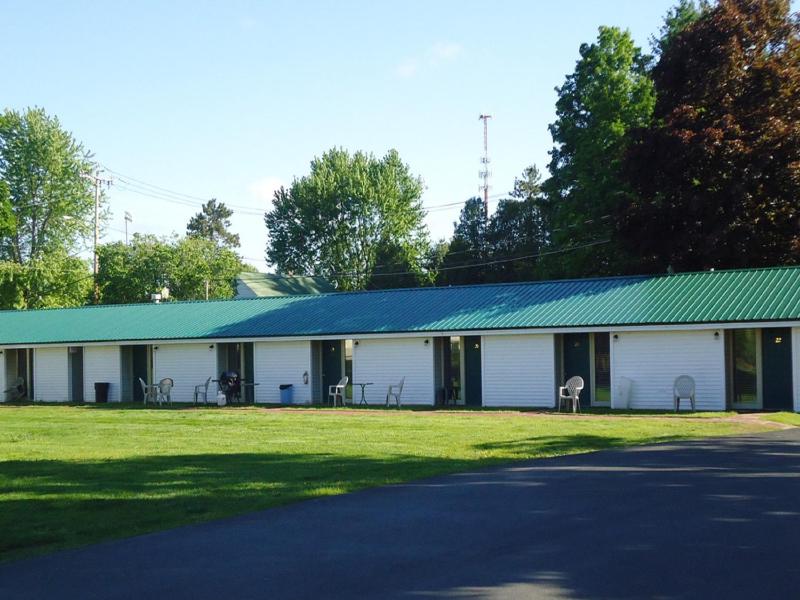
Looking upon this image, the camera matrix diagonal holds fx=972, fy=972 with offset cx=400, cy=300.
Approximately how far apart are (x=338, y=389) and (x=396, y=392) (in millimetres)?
2114

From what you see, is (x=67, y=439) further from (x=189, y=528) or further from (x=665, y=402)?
(x=665, y=402)

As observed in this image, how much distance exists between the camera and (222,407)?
32125 mm

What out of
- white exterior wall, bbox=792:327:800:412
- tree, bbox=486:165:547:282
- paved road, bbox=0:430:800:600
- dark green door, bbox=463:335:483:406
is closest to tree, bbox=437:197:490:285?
tree, bbox=486:165:547:282

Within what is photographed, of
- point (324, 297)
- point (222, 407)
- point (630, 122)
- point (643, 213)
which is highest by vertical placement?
point (630, 122)

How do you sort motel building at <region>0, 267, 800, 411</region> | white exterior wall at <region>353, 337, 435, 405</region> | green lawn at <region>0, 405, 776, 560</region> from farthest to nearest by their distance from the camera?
white exterior wall at <region>353, 337, 435, 405</region>
motel building at <region>0, 267, 800, 411</region>
green lawn at <region>0, 405, 776, 560</region>

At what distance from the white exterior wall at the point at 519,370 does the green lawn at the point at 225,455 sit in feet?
9.04

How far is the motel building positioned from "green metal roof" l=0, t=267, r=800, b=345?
0.24 feet

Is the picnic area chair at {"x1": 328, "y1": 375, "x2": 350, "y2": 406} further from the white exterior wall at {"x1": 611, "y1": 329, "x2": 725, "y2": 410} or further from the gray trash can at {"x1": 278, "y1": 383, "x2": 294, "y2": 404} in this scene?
the white exterior wall at {"x1": 611, "y1": 329, "x2": 725, "y2": 410}

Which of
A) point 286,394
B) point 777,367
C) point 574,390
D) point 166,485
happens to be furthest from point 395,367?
point 166,485

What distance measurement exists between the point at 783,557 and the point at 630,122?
35326 mm

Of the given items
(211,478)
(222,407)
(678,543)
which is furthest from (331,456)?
(222,407)

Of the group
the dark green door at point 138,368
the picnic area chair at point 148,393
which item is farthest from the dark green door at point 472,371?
the dark green door at point 138,368

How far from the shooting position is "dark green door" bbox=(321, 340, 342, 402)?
33281 millimetres

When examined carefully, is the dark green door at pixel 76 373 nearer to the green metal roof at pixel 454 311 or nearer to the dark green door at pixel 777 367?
the green metal roof at pixel 454 311
